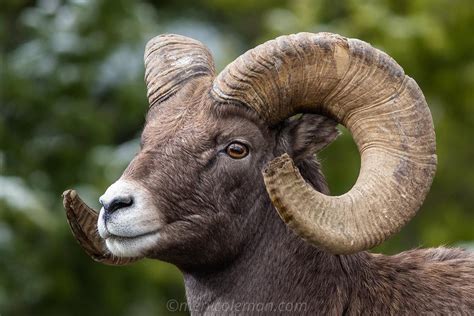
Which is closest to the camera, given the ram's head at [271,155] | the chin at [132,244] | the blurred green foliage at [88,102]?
the ram's head at [271,155]

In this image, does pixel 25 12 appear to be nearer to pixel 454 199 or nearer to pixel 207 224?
pixel 454 199

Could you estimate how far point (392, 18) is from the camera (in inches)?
792

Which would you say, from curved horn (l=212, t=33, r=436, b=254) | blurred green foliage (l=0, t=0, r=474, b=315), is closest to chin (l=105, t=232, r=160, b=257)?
curved horn (l=212, t=33, r=436, b=254)

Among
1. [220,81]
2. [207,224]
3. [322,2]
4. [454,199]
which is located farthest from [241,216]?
[454,199]

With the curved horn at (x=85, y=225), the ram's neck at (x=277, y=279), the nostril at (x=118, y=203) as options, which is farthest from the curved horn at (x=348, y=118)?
the curved horn at (x=85, y=225)

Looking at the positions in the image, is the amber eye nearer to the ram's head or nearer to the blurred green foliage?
the ram's head

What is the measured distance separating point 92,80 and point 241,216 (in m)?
10.5

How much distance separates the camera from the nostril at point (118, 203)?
845cm

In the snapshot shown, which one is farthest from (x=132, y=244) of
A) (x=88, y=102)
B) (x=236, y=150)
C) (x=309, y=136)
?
(x=88, y=102)

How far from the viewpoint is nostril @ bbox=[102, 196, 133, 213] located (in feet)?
27.7

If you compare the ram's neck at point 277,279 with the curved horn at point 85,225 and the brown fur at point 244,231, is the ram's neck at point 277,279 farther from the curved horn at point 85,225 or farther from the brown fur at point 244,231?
the curved horn at point 85,225

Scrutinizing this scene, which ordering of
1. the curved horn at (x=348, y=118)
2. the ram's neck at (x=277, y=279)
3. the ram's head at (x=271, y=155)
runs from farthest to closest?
the ram's neck at (x=277, y=279), the ram's head at (x=271, y=155), the curved horn at (x=348, y=118)

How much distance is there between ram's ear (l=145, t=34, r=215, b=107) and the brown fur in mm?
124

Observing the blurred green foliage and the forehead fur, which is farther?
the blurred green foliage
